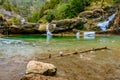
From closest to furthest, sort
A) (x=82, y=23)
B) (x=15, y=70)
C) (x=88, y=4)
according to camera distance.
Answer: (x=15, y=70) → (x=82, y=23) → (x=88, y=4)

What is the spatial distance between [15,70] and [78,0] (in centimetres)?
5083

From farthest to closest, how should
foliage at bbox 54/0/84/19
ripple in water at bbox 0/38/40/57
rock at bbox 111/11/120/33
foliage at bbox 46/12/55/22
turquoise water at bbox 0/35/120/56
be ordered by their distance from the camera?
foliage at bbox 46/12/55/22
foliage at bbox 54/0/84/19
rock at bbox 111/11/120/33
turquoise water at bbox 0/35/120/56
ripple in water at bbox 0/38/40/57

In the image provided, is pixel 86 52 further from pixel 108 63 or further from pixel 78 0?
pixel 78 0

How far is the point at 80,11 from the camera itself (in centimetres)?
6419

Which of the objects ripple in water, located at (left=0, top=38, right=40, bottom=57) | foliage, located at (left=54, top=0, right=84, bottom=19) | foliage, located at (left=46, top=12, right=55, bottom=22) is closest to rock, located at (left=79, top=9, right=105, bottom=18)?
foliage, located at (left=54, top=0, right=84, bottom=19)

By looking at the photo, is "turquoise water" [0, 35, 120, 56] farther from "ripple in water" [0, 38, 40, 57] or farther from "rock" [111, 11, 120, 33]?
"rock" [111, 11, 120, 33]

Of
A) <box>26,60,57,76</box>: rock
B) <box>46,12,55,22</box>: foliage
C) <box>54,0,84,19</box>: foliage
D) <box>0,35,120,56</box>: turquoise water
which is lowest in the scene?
<box>0,35,120,56</box>: turquoise water

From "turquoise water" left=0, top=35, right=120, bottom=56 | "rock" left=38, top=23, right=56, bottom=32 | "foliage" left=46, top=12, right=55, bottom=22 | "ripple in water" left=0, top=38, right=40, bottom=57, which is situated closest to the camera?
"ripple in water" left=0, top=38, right=40, bottom=57

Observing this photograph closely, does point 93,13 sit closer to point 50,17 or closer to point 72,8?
point 72,8

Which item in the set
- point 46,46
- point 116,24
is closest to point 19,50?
point 46,46

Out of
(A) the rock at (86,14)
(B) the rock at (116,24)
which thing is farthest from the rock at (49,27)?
(B) the rock at (116,24)

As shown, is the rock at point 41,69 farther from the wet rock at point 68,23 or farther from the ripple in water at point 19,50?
the wet rock at point 68,23

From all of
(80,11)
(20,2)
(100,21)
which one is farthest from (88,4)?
(20,2)

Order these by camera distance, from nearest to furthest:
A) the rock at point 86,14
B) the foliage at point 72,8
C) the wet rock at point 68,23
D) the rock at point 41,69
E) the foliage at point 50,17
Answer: the rock at point 41,69 → the wet rock at point 68,23 → the rock at point 86,14 → the foliage at point 72,8 → the foliage at point 50,17
